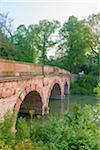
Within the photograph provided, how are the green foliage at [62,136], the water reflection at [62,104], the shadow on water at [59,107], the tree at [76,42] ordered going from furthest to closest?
the tree at [76,42] → the water reflection at [62,104] → the shadow on water at [59,107] → the green foliage at [62,136]

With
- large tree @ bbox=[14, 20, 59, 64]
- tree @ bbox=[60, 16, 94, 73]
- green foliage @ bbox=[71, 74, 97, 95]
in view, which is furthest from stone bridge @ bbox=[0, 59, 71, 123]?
large tree @ bbox=[14, 20, 59, 64]

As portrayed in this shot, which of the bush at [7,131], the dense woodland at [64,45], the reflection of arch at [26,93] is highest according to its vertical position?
the dense woodland at [64,45]

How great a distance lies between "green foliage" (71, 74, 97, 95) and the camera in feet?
87.5

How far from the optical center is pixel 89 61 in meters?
33.4

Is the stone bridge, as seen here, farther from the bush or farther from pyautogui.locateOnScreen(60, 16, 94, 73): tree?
pyautogui.locateOnScreen(60, 16, 94, 73): tree

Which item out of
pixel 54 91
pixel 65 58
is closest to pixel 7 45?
pixel 54 91

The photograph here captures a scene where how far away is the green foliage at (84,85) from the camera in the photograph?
2667cm

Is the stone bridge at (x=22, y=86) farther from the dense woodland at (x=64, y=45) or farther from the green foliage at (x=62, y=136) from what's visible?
the dense woodland at (x=64, y=45)

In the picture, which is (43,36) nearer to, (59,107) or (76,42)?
(76,42)

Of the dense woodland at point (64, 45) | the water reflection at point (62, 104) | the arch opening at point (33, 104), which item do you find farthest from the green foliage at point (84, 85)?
the arch opening at point (33, 104)

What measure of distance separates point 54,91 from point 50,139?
16.4 meters

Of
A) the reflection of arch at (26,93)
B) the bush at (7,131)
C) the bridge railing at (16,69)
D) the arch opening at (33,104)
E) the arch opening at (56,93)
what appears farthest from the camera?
the arch opening at (56,93)

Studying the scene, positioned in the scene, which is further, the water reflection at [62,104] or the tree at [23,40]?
the tree at [23,40]

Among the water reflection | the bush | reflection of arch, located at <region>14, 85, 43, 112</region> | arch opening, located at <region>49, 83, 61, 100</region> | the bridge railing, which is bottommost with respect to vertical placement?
the water reflection
